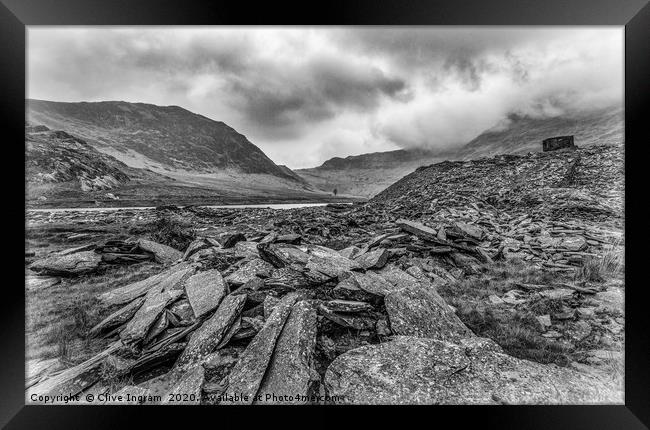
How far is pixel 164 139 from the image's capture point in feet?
189

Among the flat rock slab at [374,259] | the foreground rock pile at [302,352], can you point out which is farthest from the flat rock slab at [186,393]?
the flat rock slab at [374,259]

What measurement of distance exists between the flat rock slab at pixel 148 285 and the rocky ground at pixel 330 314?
0.14ft

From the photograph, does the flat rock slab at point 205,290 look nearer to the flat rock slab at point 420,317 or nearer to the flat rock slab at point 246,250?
the flat rock slab at point 246,250

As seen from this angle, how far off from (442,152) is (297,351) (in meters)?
9.18

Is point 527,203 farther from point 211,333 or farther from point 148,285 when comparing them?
point 148,285

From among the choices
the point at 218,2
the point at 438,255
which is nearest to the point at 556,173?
the point at 438,255

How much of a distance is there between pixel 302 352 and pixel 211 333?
4.60ft

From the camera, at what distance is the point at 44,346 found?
3.69m

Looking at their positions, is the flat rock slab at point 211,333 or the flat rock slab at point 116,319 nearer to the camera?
the flat rock slab at point 211,333

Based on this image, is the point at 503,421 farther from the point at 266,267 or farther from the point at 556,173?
the point at 556,173

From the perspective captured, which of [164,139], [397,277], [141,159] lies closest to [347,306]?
[397,277]

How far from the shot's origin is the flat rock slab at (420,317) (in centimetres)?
348

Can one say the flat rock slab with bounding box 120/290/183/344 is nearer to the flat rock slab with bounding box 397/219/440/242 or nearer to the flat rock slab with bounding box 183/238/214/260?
the flat rock slab with bounding box 183/238/214/260

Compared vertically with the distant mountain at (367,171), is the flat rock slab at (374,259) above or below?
below
